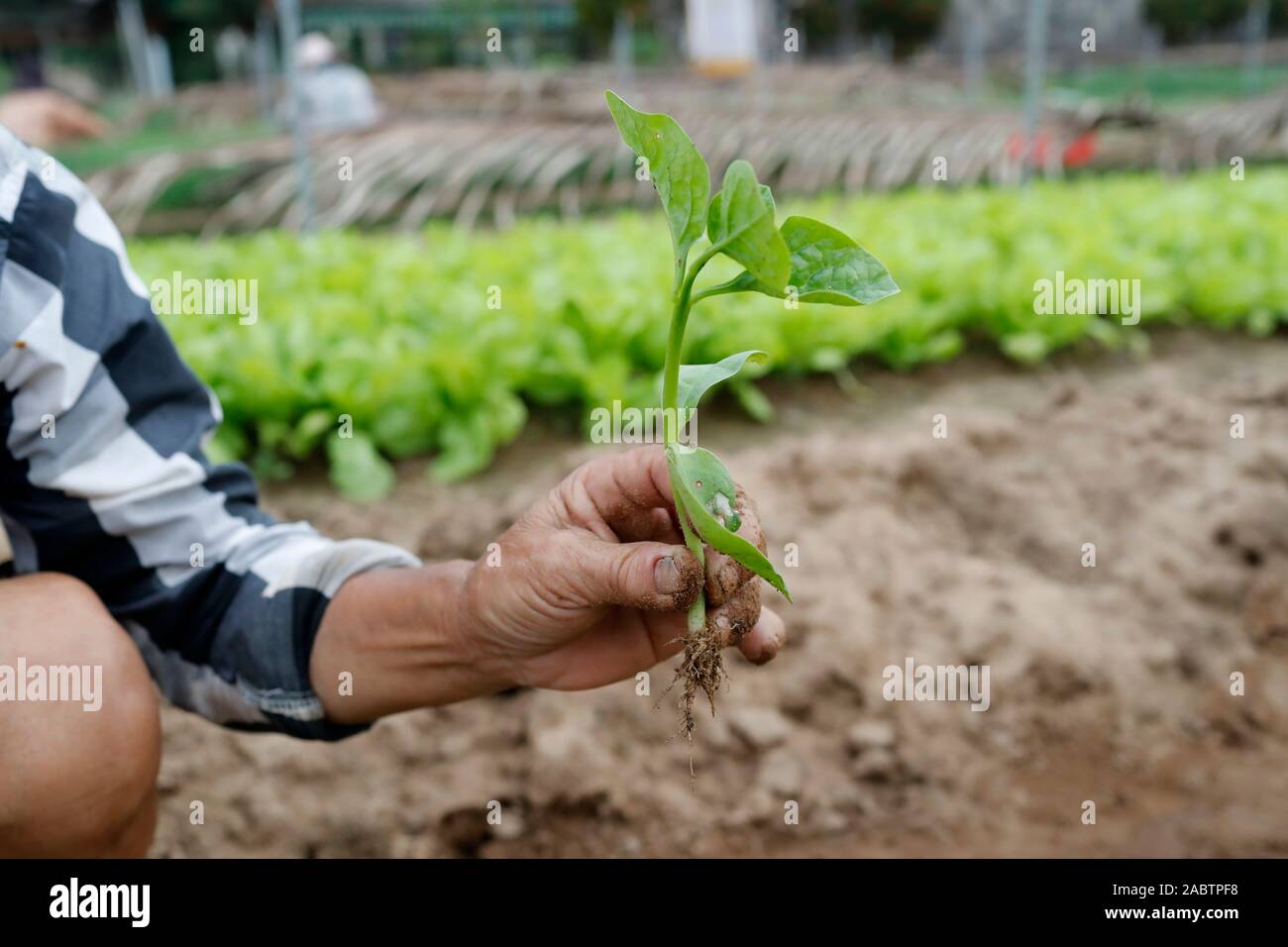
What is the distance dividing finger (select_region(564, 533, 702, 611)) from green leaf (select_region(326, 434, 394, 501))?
4.16 feet

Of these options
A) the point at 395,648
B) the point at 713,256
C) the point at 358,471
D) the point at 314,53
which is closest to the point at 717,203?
the point at 713,256

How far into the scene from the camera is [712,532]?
3.05 ft

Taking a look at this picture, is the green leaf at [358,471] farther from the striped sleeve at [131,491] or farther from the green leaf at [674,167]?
the green leaf at [674,167]

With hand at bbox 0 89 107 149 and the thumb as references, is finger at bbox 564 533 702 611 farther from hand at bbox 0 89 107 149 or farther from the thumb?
hand at bbox 0 89 107 149

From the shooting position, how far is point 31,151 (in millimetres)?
1224

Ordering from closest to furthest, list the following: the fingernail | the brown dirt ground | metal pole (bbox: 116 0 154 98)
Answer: the fingernail → the brown dirt ground → metal pole (bbox: 116 0 154 98)

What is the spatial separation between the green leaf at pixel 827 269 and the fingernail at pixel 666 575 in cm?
23

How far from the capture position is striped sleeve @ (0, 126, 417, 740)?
1188 mm

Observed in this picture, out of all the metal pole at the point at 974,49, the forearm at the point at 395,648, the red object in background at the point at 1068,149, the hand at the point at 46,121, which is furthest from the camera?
the metal pole at the point at 974,49

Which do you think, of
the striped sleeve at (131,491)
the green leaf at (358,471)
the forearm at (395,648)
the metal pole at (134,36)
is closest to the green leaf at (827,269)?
the forearm at (395,648)

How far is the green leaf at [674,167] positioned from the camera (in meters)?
0.90

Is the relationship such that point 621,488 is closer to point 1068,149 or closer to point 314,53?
point 1068,149

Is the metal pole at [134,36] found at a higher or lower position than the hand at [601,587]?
higher

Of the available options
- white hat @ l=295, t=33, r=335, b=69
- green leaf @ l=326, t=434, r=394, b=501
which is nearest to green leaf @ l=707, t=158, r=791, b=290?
green leaf @ l=326, t=434, r=394, b=501
